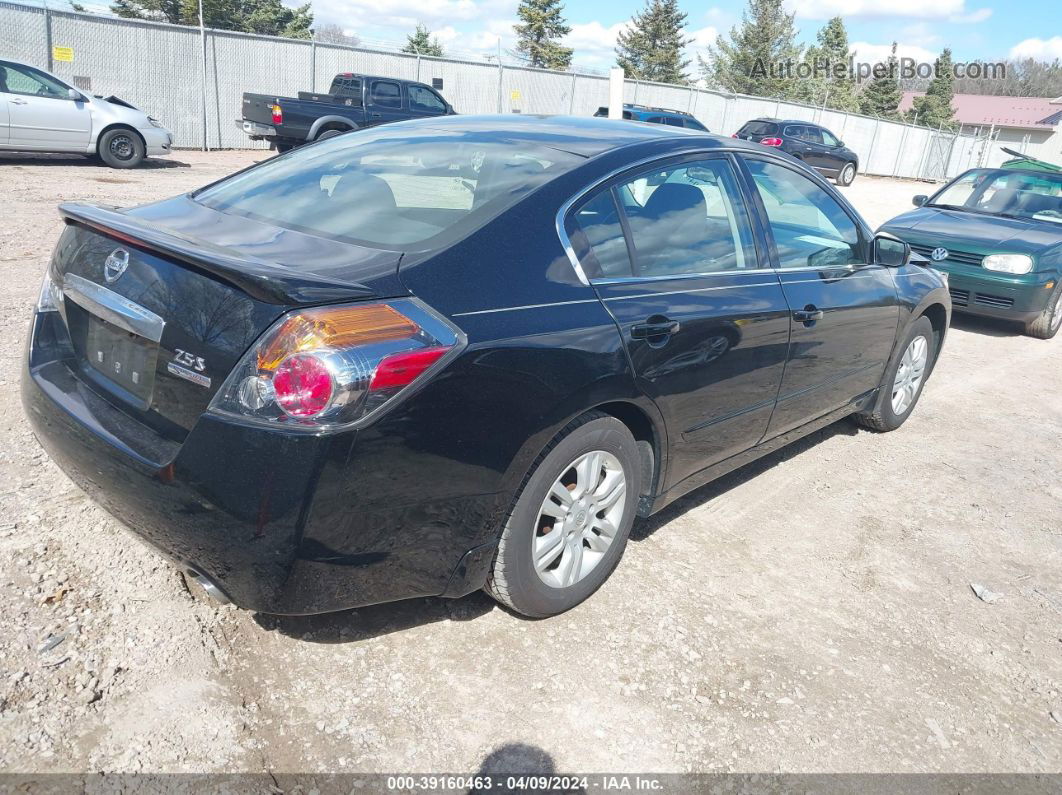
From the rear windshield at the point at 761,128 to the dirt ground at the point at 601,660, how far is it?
22560 mm

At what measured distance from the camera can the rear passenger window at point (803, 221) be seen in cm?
384

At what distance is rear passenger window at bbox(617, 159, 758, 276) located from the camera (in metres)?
3.13

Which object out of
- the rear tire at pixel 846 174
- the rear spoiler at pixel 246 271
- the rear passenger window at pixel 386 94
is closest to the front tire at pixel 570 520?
the rear spoiler at pixel 246 271

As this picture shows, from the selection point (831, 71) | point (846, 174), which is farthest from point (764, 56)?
point (846, 174)

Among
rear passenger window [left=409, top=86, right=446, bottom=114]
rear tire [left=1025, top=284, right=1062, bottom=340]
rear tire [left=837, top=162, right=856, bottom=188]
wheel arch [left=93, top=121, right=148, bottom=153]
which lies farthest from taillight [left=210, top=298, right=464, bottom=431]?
rear tire [left=837, top=162, right=856, bottom=188]

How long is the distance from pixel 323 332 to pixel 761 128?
991 inches

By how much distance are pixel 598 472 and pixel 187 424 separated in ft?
4.44

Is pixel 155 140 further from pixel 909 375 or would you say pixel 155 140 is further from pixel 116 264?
pixel 116 264

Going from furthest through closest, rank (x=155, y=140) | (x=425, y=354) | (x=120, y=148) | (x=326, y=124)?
(x=326, y=124) → (x=155, y=140) → (x=120, y=148) → (x=425, y=354)

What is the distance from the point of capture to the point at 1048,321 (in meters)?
8.24

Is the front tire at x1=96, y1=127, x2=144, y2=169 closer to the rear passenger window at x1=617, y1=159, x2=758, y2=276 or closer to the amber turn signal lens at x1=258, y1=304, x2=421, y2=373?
the rear passenger window at x1=617, y1=159, x2=758, y2=276

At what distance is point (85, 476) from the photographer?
8.48 feet

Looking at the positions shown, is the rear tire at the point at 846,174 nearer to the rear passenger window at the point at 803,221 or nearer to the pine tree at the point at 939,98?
the rear passenger window at the point at 803,221

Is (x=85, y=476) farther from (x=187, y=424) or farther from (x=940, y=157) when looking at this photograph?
(x=940, y=157)
